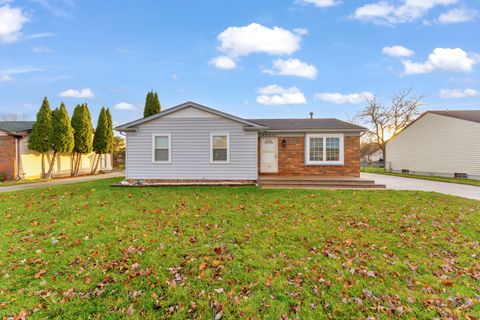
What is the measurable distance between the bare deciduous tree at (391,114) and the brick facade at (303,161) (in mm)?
19724

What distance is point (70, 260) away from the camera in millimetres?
3729

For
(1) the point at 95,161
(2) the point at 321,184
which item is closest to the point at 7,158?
(1) the point at 95,161

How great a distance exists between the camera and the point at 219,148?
1119 centimetres

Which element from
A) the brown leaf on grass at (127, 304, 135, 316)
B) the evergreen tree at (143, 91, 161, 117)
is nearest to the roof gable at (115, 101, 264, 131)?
the evergreen tree at (143, 91, 161, 117)

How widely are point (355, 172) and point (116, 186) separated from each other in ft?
40.9

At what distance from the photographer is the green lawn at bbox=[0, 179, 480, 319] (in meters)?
2.65

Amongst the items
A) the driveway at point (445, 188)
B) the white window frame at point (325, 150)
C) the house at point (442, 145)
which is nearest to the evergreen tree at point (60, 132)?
the white window frame at point (325, 150)

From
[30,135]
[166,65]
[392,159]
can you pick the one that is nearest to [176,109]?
[166,65]

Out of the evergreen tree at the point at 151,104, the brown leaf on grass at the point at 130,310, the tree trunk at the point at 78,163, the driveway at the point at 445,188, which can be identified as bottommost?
the brown leaf on grass at the point at 130,310

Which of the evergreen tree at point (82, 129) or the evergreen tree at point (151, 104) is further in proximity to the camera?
the evergreen tree at point (82, 129)

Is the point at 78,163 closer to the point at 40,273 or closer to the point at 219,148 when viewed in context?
the point at 219,148

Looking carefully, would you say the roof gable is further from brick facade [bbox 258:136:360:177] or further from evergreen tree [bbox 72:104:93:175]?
evergreen tree [bbox 72:104:93:175]

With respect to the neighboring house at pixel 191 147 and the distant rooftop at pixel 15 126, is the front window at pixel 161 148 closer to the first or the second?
the neighboring house at pixel 191 147

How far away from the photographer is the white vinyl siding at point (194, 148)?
11102mm
